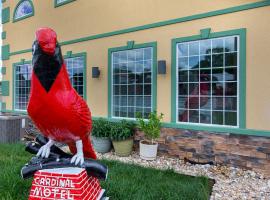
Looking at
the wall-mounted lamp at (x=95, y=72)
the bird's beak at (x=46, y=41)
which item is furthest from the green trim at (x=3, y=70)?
the bird's beak at (x=46, y=41)

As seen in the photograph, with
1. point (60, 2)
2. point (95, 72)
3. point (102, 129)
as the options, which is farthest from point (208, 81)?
point (60, 2)

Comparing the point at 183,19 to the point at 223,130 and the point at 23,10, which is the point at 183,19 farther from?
the point at 23,10

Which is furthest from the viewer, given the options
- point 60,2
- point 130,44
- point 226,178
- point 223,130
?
point 60,2

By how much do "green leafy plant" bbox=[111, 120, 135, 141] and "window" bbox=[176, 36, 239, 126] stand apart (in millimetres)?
1244

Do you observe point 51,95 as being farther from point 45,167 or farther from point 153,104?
point 153,104

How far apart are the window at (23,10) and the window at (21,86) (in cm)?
192

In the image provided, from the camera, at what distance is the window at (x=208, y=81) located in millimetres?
5324

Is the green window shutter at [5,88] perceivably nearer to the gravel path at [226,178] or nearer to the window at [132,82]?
the window at [132,82]

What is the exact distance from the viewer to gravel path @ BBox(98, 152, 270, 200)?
158 inches

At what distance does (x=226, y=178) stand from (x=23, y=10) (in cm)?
957

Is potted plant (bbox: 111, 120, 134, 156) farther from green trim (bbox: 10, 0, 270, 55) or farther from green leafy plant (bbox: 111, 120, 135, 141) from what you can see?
green trim (bbox: 10, 0, 270, 55)

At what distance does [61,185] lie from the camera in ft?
7.43

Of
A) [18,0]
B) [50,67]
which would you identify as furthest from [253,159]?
[18,0]

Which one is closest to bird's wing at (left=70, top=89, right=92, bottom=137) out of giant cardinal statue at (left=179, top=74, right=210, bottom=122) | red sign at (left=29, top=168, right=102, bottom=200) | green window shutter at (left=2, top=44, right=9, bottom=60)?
red sign at (left=29, top=168, right=102, bottom=200)
